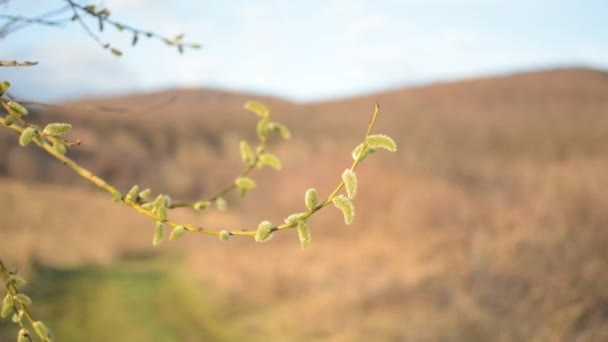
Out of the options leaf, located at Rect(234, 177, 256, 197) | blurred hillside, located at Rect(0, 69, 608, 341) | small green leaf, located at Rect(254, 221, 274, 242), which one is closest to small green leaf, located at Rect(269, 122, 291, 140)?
leaf, located at Rect(234, 177, 256, 197)

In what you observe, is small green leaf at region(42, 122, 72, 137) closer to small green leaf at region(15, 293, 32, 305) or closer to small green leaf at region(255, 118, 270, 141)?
small green leaf at region(15, 293, 32, 305)

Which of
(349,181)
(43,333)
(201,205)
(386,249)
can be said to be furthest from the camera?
(386,249)

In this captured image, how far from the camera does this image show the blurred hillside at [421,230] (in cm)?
466

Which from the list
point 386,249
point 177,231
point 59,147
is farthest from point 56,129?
point 386,249

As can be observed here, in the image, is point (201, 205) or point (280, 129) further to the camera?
point (280, 129)

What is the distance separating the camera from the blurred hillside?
→ 466 cm

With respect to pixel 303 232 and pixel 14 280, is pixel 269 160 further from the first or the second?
pixel 14 280

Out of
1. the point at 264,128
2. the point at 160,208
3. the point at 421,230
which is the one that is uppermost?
the point at 421,230

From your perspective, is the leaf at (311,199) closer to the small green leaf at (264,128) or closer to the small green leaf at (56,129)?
the small green leaf at (56,129)

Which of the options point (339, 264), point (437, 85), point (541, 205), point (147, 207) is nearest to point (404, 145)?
point (339, 264)

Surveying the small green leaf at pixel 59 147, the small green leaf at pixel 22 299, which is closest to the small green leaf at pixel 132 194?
the small green leaf at pixel 59 147

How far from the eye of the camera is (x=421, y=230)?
7.05 metres

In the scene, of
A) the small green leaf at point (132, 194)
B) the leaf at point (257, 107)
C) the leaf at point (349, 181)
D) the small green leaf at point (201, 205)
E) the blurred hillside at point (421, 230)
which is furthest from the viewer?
the blurred hillside at point (421, 230)

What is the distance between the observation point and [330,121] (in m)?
18.8
